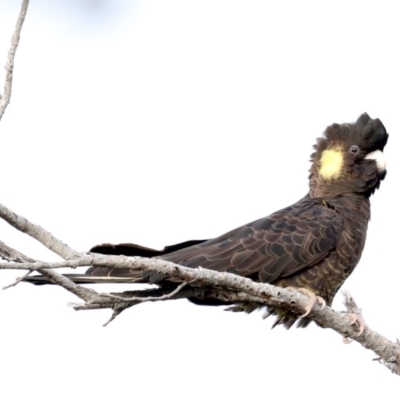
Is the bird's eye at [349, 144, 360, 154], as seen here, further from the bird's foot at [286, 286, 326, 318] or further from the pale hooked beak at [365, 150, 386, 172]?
the bird's foot at [286, 286, 326, 318]

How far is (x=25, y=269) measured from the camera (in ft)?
10.4

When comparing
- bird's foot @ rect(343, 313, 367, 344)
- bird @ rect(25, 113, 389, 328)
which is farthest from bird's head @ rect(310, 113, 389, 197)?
bird's foot @ rect(343, 313, 367, 344)

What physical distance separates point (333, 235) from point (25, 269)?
112 inches

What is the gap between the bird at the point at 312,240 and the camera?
524 centimetres

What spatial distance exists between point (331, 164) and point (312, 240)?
Result: 3.16 ft

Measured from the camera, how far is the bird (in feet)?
17.2

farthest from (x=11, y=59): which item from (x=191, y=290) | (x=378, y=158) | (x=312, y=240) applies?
(x=378, y=158)

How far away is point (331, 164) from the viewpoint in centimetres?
621

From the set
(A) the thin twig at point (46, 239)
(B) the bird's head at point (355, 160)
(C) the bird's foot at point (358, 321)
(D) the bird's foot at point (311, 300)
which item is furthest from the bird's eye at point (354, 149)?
(A) the thin twig at point (46, 239)

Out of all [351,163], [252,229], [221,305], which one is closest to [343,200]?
[351,163]

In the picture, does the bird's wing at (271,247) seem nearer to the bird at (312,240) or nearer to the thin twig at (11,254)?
the bird at (312,240)

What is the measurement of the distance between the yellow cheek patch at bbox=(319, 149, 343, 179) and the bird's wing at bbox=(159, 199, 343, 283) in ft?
1.77

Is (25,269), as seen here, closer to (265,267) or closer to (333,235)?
(265,267)

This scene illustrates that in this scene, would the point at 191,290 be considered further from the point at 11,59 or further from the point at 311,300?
the point at 11,59
